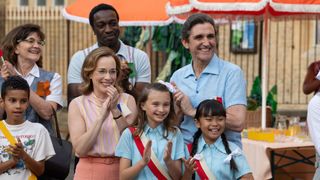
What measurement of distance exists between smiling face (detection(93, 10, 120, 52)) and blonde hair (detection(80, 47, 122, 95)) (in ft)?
1.93

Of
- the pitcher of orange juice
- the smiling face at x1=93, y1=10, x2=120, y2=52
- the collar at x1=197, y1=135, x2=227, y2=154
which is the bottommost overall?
the pitcher of orange juice

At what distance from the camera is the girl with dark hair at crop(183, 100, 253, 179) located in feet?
15.8

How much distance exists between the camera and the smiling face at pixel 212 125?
16.0ft

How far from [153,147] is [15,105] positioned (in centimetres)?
101

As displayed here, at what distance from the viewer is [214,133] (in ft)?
16.1

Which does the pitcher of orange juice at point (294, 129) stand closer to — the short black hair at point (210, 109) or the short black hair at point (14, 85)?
the short black hair at point (210, 109)

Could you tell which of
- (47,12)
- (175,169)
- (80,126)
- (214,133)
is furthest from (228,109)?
(47,12)

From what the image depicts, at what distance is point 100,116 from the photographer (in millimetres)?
4844

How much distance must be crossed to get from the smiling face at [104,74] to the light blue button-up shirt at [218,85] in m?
0.45

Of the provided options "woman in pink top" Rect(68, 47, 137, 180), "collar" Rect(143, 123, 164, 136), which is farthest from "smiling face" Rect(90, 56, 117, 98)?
"collar" Rect(143, 123, 164, 136)

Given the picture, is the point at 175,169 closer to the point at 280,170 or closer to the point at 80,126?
the point at 80,126

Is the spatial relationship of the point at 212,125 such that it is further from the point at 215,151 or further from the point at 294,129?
the point at 294,129

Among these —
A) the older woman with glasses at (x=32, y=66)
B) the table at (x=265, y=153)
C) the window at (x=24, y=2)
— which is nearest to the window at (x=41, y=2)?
the window at (x=24, y=2)

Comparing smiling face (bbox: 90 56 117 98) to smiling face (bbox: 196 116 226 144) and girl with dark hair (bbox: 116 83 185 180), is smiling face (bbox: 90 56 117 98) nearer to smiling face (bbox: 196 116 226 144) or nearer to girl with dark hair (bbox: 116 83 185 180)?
girl with dark hair (bbox: 116 83 185 180)
